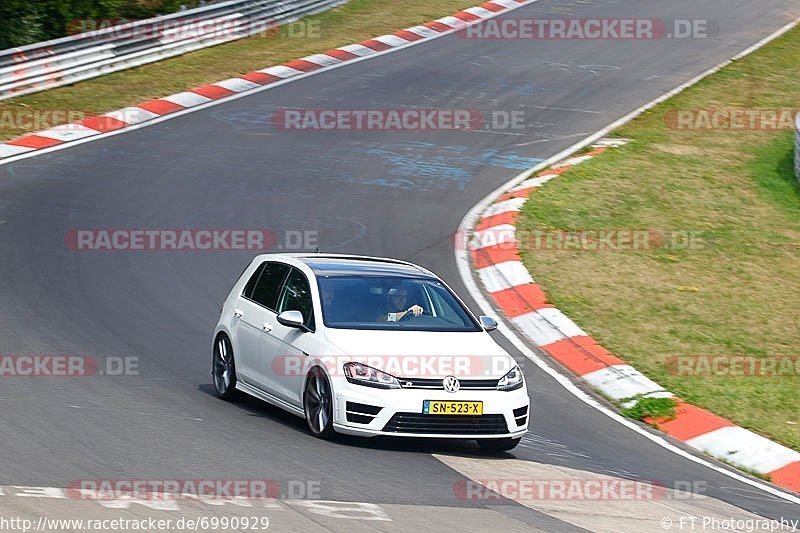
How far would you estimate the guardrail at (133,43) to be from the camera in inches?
914

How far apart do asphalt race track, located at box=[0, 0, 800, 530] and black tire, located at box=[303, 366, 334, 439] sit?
6.2 inches

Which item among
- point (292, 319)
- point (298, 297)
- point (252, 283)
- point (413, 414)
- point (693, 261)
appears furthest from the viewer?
point (693, 261)

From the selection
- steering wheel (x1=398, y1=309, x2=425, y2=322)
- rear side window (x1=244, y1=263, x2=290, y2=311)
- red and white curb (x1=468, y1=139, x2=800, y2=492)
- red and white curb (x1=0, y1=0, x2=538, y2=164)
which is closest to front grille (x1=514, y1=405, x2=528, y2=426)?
steering wheel (x1=398, y1=309, x2=425, y2=322)

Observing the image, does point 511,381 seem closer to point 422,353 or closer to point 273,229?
point 422,353

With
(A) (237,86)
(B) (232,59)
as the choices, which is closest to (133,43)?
(B) (232,59)

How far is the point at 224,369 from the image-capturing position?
11.7m

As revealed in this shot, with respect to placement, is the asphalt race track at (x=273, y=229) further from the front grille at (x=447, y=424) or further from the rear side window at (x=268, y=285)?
the rear side window at (x=268, y=285)

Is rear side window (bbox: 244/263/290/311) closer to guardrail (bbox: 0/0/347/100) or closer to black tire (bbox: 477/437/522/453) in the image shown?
black tire (bbox: 477/437/522/453)

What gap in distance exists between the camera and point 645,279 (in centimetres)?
1561

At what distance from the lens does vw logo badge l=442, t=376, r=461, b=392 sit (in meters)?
9.87

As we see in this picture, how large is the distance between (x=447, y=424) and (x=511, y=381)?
70 centimetres

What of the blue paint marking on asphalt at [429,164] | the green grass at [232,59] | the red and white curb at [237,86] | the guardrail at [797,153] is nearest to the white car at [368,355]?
the blue paint marking on asphalt at [429,164]

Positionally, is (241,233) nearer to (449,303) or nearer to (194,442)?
(449,303)

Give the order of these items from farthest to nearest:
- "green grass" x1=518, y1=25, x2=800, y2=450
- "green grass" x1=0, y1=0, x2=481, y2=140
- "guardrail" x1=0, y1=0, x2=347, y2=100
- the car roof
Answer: "guardrail" x1=0, y1=0, x2=347, y2=100
"green grass" x1=0, y1=0, x2=481, y2=140
"green grass" x1=518, y1=25, x2=800, y2=450
the car roof
